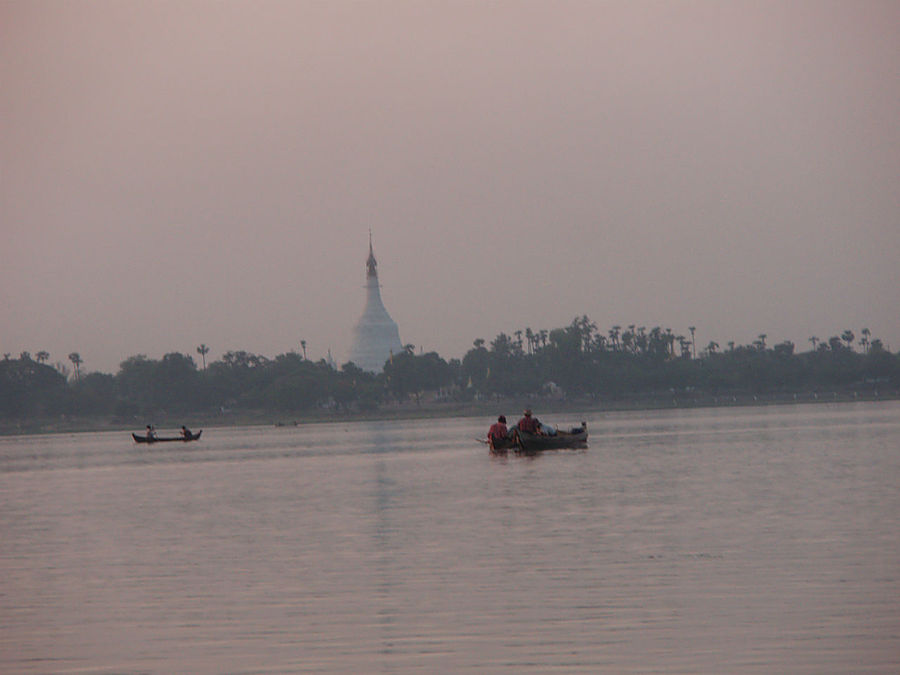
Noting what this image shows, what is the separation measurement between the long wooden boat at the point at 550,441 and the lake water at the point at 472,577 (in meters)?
19.7

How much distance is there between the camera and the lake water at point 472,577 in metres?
15.0

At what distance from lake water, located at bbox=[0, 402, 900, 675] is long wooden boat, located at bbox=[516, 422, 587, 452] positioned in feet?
64.6

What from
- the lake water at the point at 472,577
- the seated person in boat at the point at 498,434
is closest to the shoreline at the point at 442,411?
the seated person in boat at the point at 498,434

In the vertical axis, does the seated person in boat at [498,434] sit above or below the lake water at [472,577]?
above

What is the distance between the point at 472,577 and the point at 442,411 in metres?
164

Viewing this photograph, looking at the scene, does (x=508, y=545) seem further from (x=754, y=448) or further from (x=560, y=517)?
(x=754, y=448)

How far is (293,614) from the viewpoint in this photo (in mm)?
17891

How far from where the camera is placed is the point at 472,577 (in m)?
20.5

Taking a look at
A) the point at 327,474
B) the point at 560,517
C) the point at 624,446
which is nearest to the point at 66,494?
the point at 327,474

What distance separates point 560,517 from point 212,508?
11713 mm

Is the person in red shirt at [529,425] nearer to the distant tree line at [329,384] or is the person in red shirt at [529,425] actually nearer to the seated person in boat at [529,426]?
the seated person in boat at [529,426]

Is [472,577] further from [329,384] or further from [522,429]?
[329,384]

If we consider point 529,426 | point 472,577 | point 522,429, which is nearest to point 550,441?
point 529,426

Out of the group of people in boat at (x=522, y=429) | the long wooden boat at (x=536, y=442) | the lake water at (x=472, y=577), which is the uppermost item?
the group of people in boat at (x=522, y=429)
